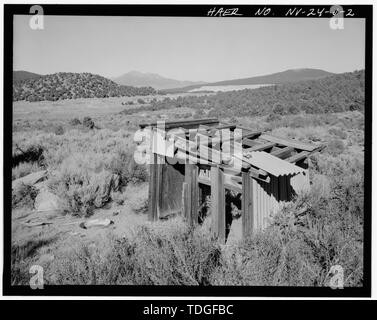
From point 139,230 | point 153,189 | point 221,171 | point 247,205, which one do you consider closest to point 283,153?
point 221,171

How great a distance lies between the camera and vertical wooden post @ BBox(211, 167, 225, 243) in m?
5.21

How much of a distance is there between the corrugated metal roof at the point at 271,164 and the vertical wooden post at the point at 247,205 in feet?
0.83

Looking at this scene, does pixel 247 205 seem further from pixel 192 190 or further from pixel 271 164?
pixel 192 190

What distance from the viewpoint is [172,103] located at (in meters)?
20.6

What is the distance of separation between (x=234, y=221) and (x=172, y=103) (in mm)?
15023

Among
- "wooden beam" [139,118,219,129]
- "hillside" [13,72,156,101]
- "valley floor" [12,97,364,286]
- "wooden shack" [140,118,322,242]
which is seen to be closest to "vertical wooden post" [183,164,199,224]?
"wooden shack" [140,118,322,242]

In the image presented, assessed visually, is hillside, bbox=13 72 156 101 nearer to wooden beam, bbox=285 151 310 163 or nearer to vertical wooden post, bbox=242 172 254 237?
wooden beam, bbox=285 151 310 163

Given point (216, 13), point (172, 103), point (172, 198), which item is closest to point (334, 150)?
point (172, 198)

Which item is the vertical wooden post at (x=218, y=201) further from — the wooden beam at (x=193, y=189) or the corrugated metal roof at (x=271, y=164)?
the corrugated metal roof at (x=271, y=164)

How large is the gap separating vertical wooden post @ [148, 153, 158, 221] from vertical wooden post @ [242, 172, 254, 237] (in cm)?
204

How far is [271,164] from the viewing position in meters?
4.76

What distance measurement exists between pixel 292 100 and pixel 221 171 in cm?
1358
